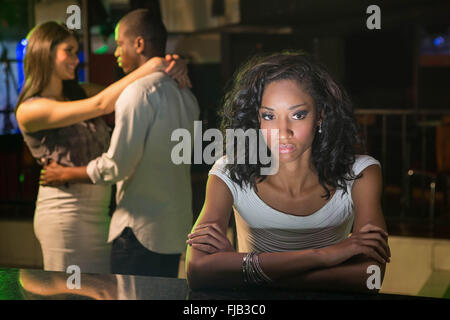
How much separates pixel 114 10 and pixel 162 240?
6241mm

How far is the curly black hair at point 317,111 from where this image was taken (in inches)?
62.1

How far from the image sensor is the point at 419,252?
12.8ft

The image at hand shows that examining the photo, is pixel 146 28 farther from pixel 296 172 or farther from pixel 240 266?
pixel 240 266

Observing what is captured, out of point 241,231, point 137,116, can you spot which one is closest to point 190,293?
point 241,231

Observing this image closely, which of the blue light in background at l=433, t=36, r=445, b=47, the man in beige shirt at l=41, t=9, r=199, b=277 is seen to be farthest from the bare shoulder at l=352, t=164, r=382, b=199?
the blue light in background at l=433, t=36, r=445, b=47

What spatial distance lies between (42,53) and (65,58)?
0.08 meters

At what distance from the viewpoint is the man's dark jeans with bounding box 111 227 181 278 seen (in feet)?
7.38

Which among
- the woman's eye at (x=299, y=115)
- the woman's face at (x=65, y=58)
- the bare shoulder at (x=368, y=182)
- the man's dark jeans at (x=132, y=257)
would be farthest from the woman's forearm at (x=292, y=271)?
the woman's face at (x=65, y=58)

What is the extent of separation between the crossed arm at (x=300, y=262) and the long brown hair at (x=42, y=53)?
4.02 feet

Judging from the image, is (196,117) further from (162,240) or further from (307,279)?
→ (307,279)

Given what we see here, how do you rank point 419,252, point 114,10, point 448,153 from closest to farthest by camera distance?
point 419,252 < point 448,153 < point 114,10

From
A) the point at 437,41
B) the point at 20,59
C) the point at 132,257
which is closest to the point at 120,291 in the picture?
the point at 132,257

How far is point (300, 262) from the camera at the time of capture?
1347 mm

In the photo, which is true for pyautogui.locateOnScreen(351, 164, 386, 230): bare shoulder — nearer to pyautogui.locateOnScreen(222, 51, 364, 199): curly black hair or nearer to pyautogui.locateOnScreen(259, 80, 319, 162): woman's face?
pyautogui.locateOnScreen(222, 51, 364, 199): curly black hair
